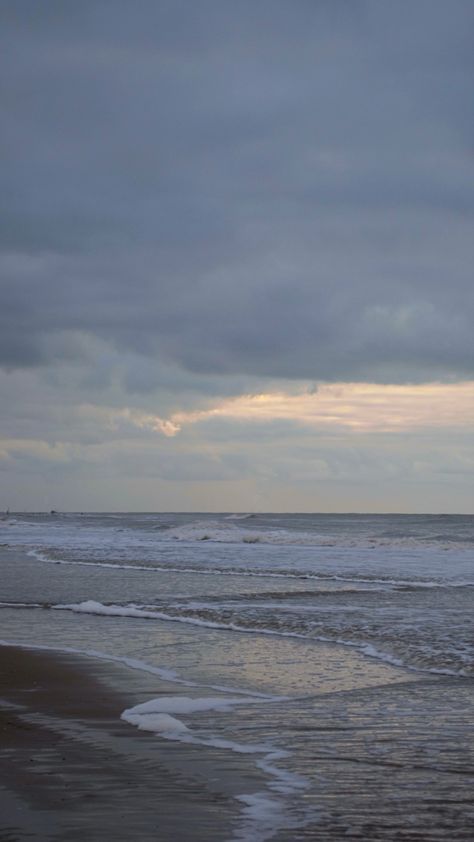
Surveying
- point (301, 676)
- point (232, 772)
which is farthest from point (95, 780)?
point (301, 676)

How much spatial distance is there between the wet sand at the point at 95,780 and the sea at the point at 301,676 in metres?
0.23

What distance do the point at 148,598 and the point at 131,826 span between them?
14169 mm

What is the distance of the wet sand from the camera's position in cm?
495

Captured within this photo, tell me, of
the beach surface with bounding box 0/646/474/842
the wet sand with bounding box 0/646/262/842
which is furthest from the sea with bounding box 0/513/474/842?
the wet sand with bounding box 0/646/262/842

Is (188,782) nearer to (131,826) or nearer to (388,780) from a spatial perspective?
(131,826)

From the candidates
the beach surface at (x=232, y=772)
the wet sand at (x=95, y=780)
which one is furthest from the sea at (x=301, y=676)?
the wet sand at (x=95, y=780)

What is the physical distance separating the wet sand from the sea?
0.74ft

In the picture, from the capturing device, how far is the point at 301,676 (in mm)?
10055

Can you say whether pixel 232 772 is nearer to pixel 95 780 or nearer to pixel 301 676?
pixel 95 780

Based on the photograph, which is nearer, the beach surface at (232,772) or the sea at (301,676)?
the beach surface at (232,772)

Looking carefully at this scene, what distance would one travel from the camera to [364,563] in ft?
103

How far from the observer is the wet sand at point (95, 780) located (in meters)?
4.95

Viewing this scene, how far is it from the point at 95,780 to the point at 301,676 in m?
4.55

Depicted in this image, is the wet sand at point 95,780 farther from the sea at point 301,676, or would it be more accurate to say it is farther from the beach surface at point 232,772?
the sea at point 301,676
